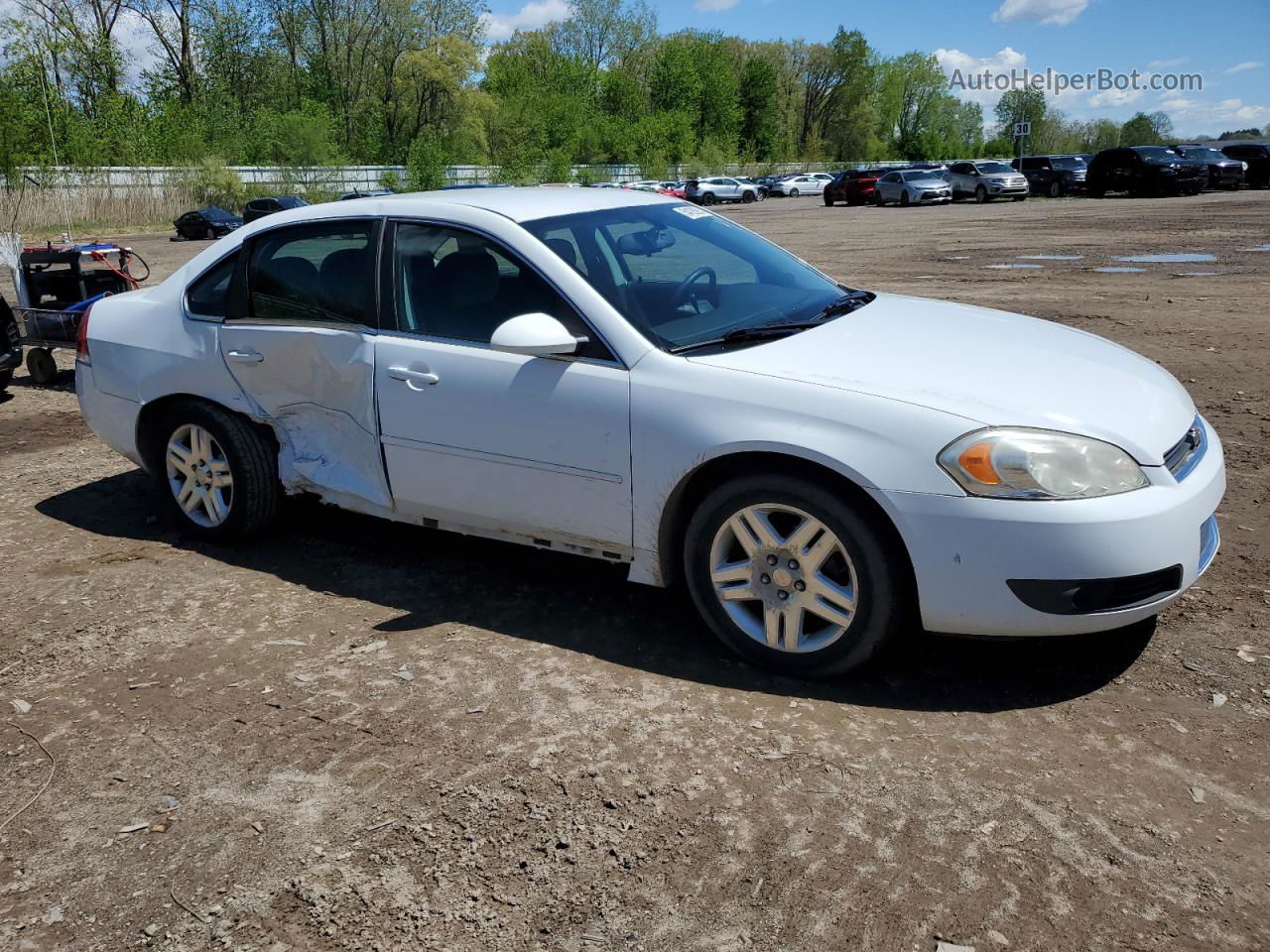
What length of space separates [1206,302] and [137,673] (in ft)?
37.5

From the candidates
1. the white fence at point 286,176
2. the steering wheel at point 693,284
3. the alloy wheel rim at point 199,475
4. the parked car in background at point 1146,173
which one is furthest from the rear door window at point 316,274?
the parked car in background at point 1146,173

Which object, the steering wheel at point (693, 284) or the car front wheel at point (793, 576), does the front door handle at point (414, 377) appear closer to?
Answer: the steering wheel at point (693, 284)

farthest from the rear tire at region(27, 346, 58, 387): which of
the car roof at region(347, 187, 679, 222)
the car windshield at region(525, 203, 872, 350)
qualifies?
the car windshield at region(525, 203, 872, 350)

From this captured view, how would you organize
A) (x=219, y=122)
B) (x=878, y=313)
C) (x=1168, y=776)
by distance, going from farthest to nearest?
(x=219, y=122) → (x=878, y=313) → (x=1168, y=776)

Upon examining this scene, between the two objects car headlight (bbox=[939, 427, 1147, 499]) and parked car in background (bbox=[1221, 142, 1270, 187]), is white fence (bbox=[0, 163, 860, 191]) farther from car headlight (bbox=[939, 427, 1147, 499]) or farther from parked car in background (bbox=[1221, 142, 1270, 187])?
car headlight (bbox=[939, 427, 1147, 499])

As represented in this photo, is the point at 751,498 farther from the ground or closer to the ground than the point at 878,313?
closer to the ground

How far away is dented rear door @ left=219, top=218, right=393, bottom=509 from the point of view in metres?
4.53

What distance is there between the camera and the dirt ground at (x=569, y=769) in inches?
102

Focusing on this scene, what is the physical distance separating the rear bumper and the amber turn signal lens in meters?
3.93

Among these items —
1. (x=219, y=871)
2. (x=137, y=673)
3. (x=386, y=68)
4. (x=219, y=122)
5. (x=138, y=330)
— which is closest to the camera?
(x=219, y=871)

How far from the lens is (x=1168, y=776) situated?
304 centimetres

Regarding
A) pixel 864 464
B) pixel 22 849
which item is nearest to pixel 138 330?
pixel 22 849

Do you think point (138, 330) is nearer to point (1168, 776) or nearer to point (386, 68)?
point (1168, 776)

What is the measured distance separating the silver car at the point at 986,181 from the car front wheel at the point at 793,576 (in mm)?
42075
